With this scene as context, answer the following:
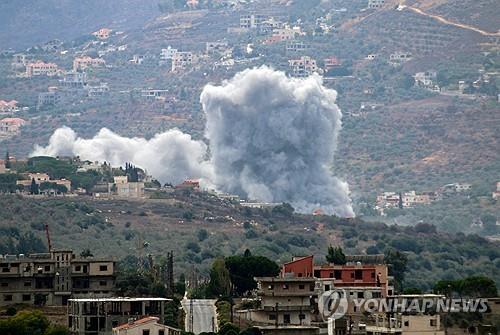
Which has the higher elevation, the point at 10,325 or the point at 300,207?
the point at 300,207

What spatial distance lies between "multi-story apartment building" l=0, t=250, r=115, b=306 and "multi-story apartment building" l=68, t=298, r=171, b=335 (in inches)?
319

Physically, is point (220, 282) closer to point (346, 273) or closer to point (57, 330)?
point (346, 273)

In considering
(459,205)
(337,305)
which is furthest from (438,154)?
(337,305)

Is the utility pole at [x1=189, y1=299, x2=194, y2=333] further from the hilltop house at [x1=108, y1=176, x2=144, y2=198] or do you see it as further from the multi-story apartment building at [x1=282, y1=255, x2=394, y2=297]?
the hilltop house at [x1=108, y1=176, x2=144, y2=198]

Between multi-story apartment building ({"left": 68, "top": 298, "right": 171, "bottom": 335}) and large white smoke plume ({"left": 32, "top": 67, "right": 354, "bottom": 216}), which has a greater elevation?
large white smoke plume ({"left": 32, "top": 67, "right": 354, "bottom": 216})

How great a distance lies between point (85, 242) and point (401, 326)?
58.7 meters

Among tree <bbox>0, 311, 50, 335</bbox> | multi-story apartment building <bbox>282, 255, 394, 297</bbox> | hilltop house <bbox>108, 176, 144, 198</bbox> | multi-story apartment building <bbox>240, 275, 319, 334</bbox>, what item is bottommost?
tree <bbox>0, 311, 50, 335</bbox>

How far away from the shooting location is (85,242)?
121562mm

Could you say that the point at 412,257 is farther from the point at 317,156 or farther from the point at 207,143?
the point at 207,143

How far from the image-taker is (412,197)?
180 m

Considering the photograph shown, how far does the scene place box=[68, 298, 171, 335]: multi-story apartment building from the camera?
66.8 metres

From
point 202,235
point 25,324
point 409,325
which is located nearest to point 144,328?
point 25,324

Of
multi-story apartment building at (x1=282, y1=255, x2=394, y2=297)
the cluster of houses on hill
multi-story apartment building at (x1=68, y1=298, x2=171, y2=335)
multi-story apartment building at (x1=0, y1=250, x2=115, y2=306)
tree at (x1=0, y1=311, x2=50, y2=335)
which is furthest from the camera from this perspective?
the cluster of houses on hill

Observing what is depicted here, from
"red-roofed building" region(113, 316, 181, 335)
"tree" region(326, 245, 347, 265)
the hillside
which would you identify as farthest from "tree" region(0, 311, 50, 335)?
the hillside
